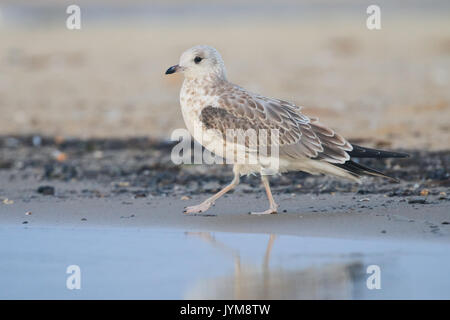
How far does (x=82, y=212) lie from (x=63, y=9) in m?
25.2

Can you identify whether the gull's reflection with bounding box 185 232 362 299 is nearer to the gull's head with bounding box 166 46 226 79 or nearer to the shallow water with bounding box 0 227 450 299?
the shallow water with bounding box 0 227 450 299

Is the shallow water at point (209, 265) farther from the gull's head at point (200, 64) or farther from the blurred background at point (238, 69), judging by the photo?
the blurred background at point (238, 69)

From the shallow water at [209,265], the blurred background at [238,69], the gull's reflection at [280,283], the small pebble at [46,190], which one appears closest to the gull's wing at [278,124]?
the shallow water at [209,265]

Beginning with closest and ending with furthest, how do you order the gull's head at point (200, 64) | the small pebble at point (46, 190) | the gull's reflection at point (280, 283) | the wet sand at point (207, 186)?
the gull's reflection at point (280, 283) < the wet sand at point (207, 186) < the gull's head at point (200, 64) < the small pebble at point (46, 190)

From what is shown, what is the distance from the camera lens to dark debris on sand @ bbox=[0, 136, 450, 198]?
860 cm

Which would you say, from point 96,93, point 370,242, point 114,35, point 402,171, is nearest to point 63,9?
point 114,35

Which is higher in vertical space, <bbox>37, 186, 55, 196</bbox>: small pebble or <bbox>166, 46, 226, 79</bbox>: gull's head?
<bbox>166, 46, 226, 79</bbox>: gull's head

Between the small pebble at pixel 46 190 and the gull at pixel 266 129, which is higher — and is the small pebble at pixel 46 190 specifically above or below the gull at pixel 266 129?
below

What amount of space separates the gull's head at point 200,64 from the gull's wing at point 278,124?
0.95ft

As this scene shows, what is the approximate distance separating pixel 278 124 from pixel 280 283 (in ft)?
7.76

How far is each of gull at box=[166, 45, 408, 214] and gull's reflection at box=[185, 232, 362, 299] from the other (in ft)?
5.51

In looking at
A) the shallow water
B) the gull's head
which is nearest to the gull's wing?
the gull's head

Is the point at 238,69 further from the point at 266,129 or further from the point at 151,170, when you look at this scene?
the point at 266,129

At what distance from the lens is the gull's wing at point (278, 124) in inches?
298
